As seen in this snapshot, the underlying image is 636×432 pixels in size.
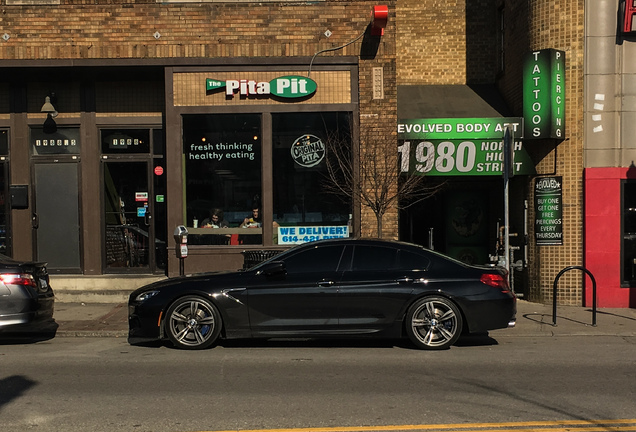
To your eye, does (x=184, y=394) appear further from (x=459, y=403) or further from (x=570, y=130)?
(x=570, y=130)

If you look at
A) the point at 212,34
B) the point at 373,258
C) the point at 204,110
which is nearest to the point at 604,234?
the point at 373,258

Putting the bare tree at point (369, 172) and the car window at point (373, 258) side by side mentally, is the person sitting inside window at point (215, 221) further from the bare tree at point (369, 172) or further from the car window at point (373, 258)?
the car window at point (373, 258)

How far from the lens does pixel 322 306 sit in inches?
347

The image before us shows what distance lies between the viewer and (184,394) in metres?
6.55

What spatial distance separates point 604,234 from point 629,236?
0.53 metres

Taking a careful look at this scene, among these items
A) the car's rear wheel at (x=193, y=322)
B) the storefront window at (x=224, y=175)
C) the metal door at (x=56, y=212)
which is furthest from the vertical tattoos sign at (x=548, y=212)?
the metal door at (x=56, y=212)

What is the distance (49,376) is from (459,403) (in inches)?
168

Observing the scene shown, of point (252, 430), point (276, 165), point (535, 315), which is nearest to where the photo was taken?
point (252, 430)

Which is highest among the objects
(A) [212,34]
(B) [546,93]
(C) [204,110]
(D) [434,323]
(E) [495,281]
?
(A) [212,34]

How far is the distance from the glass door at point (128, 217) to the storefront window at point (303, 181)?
2.82 metres

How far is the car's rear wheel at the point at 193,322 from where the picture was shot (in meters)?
8.84

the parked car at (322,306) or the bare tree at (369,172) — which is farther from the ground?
the bare tree at (369,172)

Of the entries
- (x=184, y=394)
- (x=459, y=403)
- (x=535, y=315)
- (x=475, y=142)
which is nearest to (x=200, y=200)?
(x=475, y=142)

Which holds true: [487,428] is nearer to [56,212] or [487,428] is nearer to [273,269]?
[273,269]
